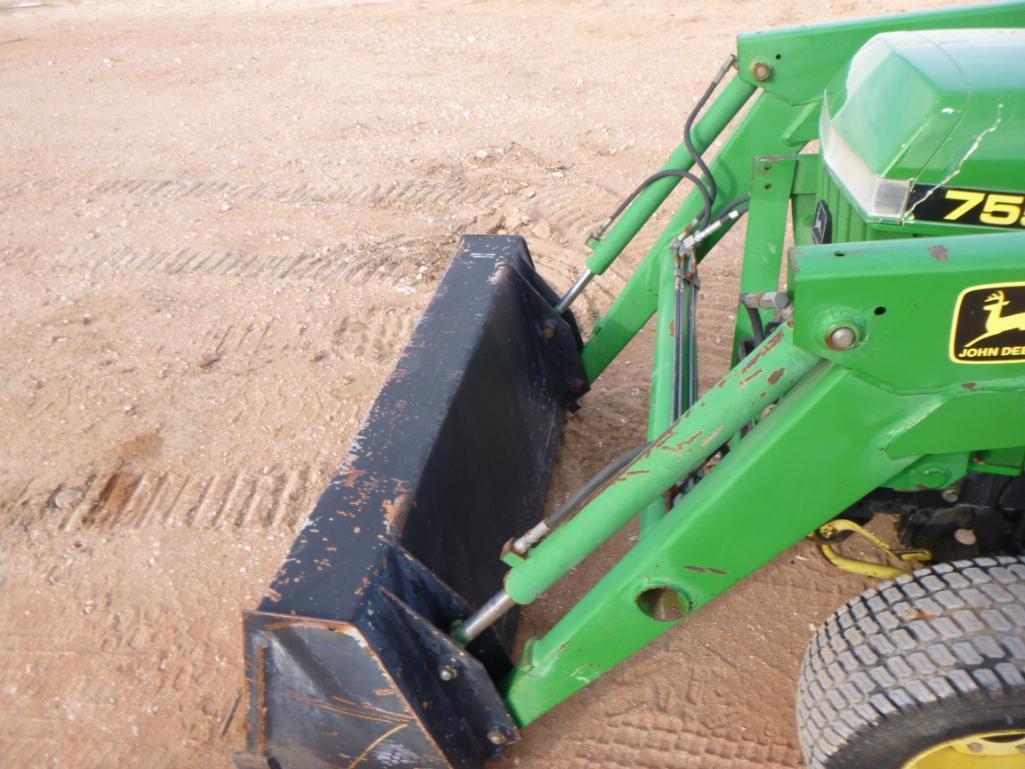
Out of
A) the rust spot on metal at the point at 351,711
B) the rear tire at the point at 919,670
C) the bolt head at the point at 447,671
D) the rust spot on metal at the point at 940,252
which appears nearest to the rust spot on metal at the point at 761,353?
the rust spot on metal at the point at 940,252

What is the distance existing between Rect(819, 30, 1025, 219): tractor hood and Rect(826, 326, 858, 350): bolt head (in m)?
0.48

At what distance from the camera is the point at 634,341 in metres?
3.86

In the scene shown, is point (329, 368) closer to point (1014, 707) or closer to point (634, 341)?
point (634, 341)

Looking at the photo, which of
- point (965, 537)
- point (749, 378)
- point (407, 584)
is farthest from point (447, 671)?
point (965, 537)

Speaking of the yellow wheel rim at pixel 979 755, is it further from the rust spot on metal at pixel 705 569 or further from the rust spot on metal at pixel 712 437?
the rust spot on metal at pixel 712 437

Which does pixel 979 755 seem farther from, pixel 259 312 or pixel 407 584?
pixel 259 312

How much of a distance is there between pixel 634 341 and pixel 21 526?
2.35 meters

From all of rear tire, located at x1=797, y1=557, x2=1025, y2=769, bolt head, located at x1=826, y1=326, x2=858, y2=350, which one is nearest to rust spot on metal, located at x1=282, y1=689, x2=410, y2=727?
rear tire, located at x1=797, y1=557, x2=1025, y2=769

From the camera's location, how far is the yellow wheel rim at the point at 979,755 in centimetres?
166

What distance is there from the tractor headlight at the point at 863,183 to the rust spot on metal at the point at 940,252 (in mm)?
380

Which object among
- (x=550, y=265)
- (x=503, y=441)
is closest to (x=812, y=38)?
(x=503, y=441)

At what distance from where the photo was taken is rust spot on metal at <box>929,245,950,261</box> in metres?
1.36

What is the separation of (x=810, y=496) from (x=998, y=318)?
1.30ft

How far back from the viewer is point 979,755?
1700 mm
